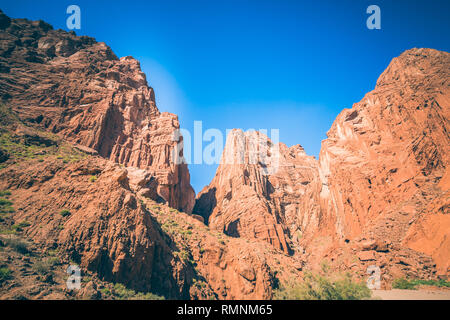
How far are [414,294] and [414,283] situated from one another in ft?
16.8

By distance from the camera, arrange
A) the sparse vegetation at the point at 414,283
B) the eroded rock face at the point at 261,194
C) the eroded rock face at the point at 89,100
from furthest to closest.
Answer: the eroded rock face at the point at 261,194 < the eroded rock face at the point at 89,100 < the sparse vegetation at the point at 414,283

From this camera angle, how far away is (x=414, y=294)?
90.5ft

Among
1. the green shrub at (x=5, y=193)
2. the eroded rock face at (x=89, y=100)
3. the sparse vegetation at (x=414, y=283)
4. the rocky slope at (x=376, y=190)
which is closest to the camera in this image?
the green shrub at (x=5, y=193)

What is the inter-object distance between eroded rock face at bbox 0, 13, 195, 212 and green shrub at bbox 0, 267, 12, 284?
99.4ft

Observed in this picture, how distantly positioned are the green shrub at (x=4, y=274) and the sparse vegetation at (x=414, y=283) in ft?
137

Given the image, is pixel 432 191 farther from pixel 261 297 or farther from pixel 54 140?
pixel 54 140

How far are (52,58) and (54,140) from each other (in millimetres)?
27072

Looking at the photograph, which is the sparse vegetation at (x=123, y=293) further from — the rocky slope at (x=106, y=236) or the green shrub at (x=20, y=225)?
the green shrub at (x=20, y=225)

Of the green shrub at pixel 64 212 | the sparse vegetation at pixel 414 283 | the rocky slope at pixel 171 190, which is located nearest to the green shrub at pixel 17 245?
the rocky slope at pixel 171 190

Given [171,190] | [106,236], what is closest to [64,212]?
[106,236]

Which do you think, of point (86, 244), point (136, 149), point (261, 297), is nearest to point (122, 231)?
point (86, 244)

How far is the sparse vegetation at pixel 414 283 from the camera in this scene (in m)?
29.8

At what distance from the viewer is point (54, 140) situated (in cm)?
3756

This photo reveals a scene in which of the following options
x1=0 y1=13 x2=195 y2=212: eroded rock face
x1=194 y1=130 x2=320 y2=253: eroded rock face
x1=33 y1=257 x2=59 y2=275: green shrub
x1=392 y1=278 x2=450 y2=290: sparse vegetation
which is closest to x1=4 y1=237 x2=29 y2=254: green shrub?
x1=33 y1=257 x2=59 y2=275: green shrub
